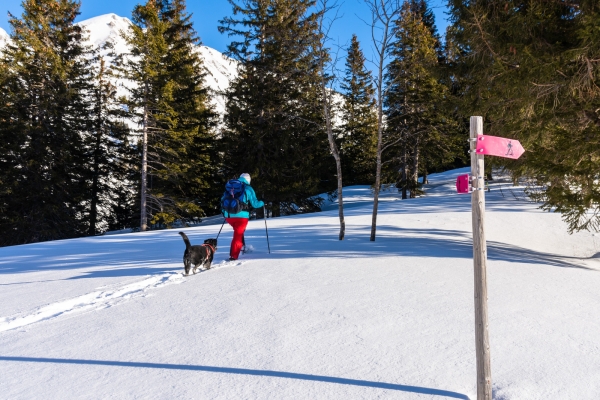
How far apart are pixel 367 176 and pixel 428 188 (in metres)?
5.66

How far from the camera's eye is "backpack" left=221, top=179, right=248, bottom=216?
709cm

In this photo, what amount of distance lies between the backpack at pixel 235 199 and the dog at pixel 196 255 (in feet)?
2.62

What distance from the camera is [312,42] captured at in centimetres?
892

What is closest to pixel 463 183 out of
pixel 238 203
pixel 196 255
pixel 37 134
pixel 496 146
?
pixel 496 146

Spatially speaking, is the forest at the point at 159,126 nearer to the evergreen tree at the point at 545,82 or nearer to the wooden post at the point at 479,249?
the evergreen tree at the point at 545,82

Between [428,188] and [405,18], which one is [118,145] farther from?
[428,188]

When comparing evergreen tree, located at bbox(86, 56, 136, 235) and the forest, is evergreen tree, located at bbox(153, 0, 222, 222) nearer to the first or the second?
→ the forest

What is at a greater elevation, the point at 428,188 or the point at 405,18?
the point at 405,18

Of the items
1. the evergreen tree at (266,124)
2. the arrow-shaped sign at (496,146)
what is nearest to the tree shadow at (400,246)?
the arrow-shaped sign at (496,146)

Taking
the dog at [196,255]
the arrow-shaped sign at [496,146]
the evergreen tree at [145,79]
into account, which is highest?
the evergreen tree at [145,79]

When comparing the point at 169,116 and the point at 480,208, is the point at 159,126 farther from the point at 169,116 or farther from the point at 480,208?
the point at 480,208

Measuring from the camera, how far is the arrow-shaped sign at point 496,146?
2.60 meters

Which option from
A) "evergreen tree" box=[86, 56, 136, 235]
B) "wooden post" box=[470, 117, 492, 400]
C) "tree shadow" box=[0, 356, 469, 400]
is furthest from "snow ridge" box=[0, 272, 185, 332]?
"evergreen tree" box=[86, 56, 136, 235]

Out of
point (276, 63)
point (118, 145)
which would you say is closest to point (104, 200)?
point (118, 145)
